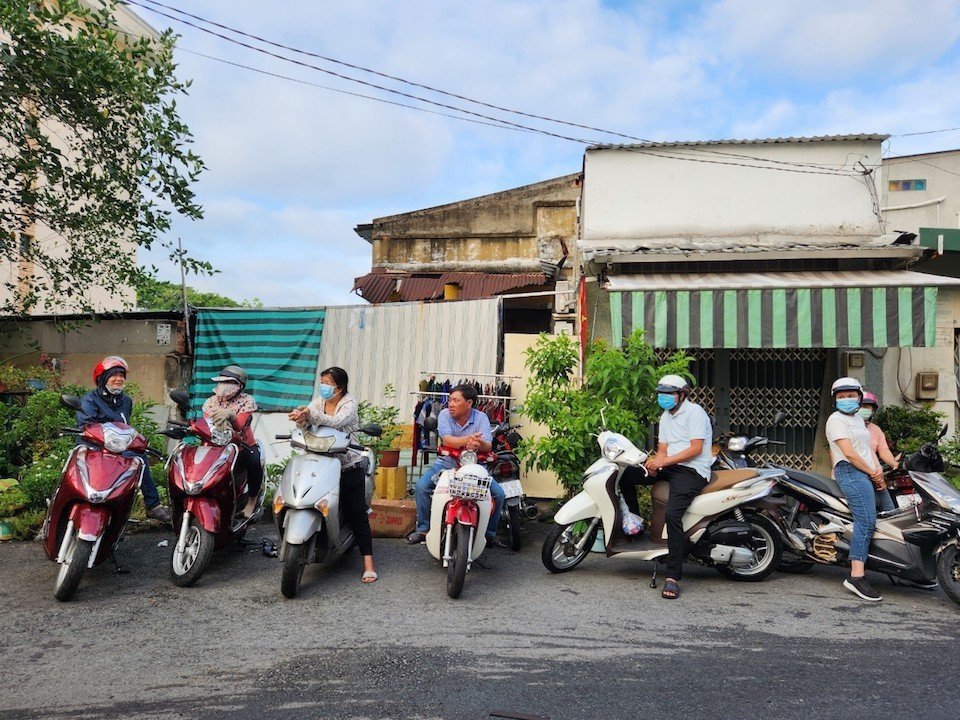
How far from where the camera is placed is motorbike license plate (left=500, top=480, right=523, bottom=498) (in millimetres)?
6594

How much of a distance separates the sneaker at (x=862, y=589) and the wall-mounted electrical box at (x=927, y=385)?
452 centimetres

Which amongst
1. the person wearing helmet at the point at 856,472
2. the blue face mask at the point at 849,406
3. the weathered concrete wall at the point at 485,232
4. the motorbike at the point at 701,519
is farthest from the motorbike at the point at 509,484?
the weathered concrete wall at the point at 485,232

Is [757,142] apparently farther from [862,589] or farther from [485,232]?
[485,232]

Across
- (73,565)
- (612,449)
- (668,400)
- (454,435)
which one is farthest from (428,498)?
(73,565)

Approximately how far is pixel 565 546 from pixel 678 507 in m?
1.00

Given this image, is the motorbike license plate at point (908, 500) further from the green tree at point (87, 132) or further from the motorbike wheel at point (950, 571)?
the green tree at point (87, 132)

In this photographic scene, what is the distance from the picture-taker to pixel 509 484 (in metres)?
6.66

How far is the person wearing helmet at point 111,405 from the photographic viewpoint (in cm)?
549

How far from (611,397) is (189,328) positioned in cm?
621


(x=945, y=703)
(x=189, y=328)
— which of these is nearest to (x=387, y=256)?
(x=189, y=328)

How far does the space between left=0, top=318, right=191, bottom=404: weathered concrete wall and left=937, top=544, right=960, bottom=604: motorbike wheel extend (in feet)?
29.3

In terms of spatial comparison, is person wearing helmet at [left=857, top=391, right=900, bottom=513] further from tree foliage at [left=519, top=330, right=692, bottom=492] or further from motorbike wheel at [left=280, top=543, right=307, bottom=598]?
motorbike wheel at [left=280, top=543, right=307, bottom=598]

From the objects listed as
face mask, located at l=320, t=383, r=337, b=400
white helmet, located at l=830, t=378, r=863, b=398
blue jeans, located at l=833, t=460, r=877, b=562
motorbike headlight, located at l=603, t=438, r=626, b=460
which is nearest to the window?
white helmet, located at l=830, t=378, r=863, b=398

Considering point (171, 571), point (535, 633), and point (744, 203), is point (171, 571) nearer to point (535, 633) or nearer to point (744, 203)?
point (535, 633)
